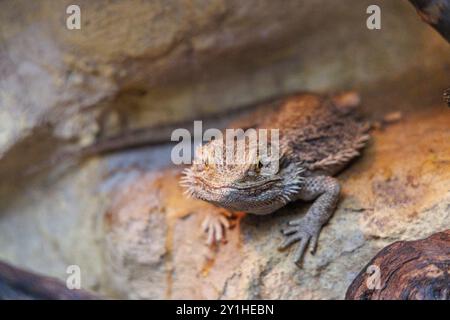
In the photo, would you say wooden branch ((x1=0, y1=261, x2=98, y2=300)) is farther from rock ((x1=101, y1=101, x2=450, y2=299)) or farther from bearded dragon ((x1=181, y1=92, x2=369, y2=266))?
bearded dragon ((x1=181, y1=92, x2=369, y2=266))

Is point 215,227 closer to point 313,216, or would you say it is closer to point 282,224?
point 282,224

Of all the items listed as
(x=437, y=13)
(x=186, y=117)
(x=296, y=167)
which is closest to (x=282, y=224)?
(x=296, y=167)

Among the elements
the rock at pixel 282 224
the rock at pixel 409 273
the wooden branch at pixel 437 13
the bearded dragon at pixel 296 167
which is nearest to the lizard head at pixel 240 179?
the bearded dragon at pixel 296 167

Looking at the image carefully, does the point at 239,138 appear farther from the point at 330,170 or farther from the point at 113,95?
the point at 113,95

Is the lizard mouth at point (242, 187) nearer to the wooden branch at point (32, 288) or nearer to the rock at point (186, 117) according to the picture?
the rock at point (186, 117)

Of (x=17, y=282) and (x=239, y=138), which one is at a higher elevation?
(x=239, y=138)
